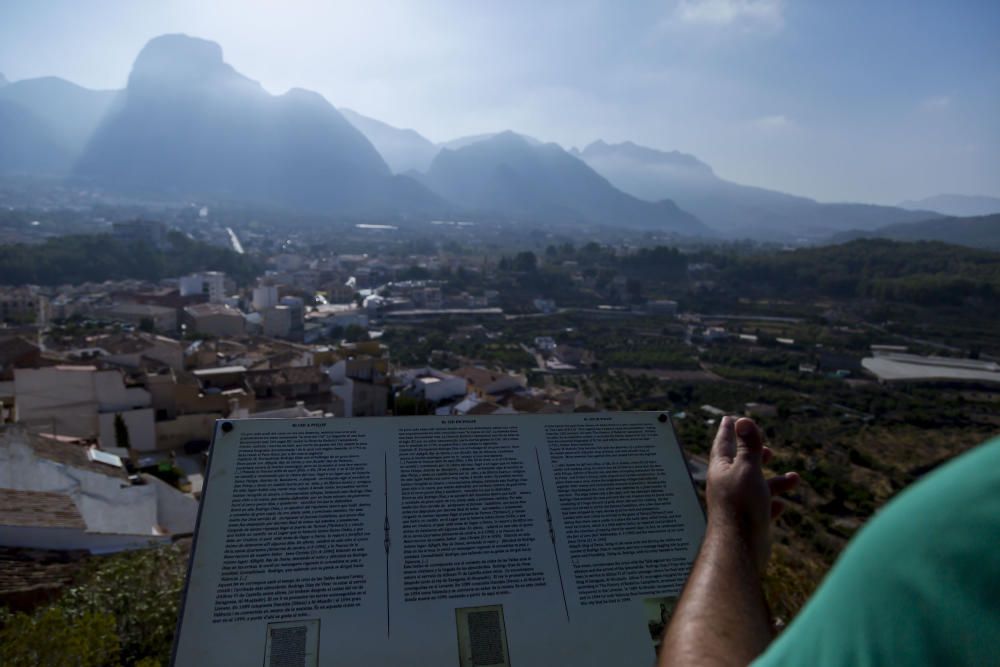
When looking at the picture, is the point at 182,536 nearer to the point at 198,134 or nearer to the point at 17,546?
the point at 17,546

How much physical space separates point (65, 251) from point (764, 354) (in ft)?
112

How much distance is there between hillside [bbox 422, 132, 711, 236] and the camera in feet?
444

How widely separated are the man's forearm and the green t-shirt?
0.47 meters

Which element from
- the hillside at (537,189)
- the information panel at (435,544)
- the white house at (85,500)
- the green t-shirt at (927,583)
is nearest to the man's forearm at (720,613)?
the green t-shirt at (927,583)

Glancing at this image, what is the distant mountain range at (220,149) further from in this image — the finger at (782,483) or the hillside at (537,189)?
the finger at (782,483)

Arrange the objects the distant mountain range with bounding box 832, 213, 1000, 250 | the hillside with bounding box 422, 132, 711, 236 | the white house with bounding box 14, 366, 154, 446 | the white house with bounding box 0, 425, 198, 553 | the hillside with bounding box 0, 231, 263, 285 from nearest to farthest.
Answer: the white house with bounding box 0, 425, 198, 553, the white house with bounding box 14, 366, 154, 446, the hillside with bounding box 0, 231, 263, 285, the distant mountain range with bounding box 832, 213, 1000, 250, the hillside with bounding box 422, 132, 711, 236

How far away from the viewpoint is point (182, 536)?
6652 millimetres

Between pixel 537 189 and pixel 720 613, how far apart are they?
145921mm

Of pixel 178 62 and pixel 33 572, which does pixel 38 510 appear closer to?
pixel 33 572

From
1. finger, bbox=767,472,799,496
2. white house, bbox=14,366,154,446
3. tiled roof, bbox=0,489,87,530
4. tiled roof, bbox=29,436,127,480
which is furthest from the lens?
white house, bbox=14,366,154,446

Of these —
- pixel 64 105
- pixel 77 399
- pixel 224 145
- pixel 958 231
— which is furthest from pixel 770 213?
pixel 77 399

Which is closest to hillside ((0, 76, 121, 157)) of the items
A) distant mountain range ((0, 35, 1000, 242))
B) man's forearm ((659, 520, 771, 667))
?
distant mountain range ((0, 35, 1000, 242))

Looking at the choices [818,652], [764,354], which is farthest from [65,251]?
[818,652]

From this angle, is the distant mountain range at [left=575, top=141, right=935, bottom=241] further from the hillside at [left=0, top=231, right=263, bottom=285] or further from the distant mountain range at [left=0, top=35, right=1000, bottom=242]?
the hillside at [left=0, top=231, right=263, bottom=285]
